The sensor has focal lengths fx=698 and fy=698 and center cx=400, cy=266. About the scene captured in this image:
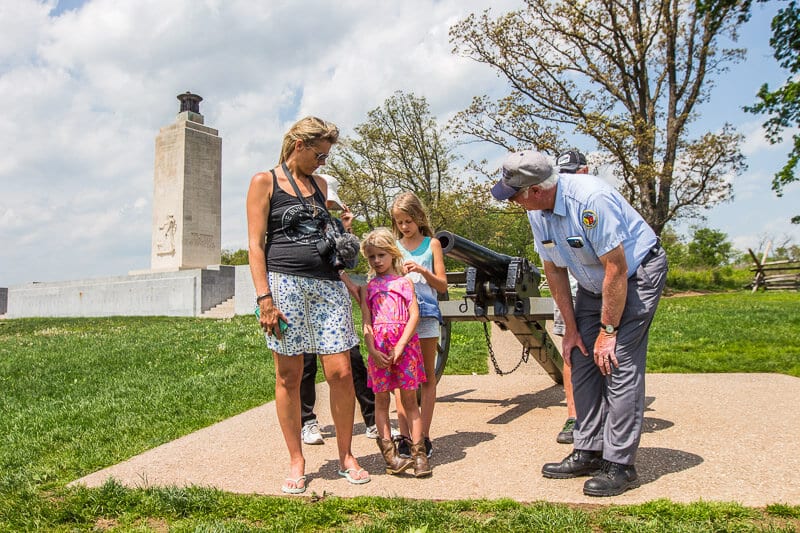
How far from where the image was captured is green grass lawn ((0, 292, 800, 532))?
2.93 metres

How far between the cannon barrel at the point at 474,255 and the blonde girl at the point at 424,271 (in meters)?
0.12

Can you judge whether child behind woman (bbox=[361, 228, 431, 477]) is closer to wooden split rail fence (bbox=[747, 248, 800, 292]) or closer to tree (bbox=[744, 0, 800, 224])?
tree (bbox=[744, 0, 800, 224])

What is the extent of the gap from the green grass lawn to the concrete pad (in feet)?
0.67

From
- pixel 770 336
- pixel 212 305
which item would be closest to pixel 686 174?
pixel 770 336

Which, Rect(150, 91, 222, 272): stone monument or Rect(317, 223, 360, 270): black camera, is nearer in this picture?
Rect(317, 223, 360, 270): black camera

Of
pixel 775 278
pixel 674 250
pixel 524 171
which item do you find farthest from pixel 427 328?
pixel 674 250

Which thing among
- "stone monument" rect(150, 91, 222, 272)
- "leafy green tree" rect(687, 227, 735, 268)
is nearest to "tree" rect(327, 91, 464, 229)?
"stone monument" rect(150, 91, 222, 272)

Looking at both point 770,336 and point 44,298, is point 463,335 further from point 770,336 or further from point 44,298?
point 44,298

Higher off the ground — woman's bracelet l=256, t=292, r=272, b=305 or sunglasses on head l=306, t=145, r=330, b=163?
sunglasses on head l=306, t=145, r=330, b=163

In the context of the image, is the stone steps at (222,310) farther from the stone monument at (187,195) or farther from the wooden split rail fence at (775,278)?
the wooden split rail fence at (775,278)

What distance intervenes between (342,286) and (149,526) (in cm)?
148

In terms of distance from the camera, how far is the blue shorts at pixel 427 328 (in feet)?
14.0

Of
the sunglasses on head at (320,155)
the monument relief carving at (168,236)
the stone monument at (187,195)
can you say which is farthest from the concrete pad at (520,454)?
the monument relief carving at (168,236)

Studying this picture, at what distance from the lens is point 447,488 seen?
3455mm
